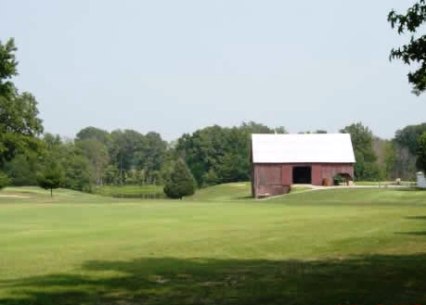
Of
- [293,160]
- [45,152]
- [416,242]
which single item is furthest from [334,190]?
[416,242]

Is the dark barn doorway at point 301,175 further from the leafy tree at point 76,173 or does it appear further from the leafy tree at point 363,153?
the leafy tree at point 76,173

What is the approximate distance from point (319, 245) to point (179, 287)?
8.99 metres

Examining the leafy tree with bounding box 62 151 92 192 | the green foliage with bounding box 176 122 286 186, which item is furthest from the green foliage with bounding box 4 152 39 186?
the green foliage with bounding box 176 122 286 186

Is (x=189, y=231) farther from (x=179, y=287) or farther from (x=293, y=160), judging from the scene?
(x=293, y=160)

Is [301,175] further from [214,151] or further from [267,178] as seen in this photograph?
[214,151]

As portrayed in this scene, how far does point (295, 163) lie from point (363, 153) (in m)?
50.5

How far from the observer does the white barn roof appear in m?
94.6


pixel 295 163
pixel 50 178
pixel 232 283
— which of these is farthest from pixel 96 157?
pixel 232 283

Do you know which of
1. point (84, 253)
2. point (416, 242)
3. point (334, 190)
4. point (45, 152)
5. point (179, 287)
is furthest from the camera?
point (45, 152)

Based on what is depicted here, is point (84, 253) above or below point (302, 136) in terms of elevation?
below

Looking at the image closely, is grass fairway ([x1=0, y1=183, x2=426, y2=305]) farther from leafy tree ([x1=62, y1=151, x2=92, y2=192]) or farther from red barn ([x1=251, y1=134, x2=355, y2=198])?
leafy tree ([x1=62, y1=151, x2=92, y2=192])

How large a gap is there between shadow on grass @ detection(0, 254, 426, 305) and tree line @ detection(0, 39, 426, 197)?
61797 mm

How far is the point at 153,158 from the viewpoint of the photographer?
198 m

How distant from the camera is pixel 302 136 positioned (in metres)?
99.2
